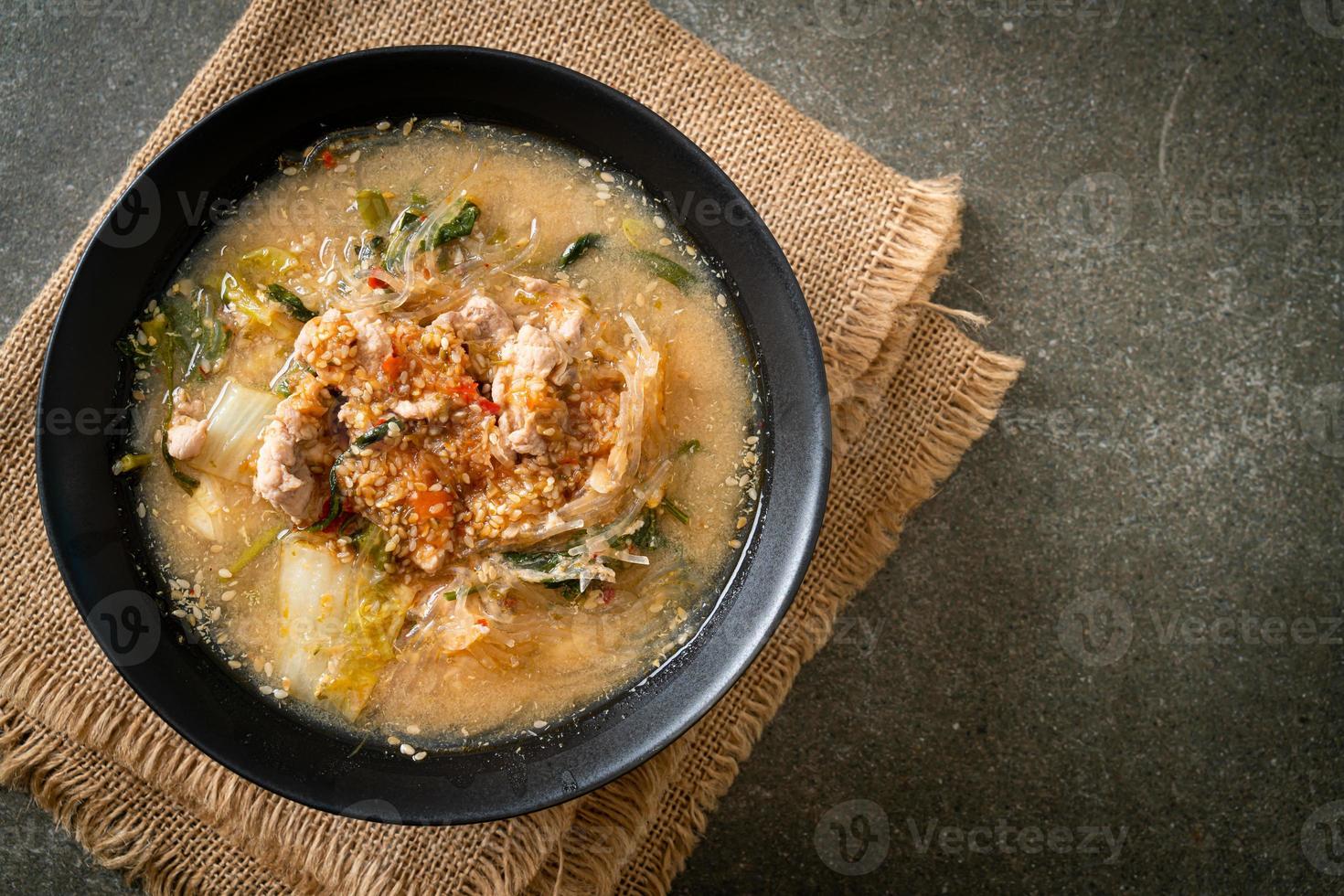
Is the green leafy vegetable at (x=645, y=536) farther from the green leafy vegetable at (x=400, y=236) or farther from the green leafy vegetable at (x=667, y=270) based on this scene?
the green leafy vegetable at (x=400, y=236)

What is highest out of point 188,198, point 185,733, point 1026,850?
point 188,198

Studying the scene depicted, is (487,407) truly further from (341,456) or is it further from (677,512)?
(677,512)

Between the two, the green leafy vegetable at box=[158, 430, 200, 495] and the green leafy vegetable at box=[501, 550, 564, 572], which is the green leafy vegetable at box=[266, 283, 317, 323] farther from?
the green leafy vegetable at box=[501, 550, 564, 572]

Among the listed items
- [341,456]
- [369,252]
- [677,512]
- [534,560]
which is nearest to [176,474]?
[341,456]

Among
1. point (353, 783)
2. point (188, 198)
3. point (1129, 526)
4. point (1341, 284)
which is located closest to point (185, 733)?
point (353, 783)

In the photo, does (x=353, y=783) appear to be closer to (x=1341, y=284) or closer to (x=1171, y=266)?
(x=1171, y=266)

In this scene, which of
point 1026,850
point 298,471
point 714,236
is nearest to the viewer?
point 298,471
